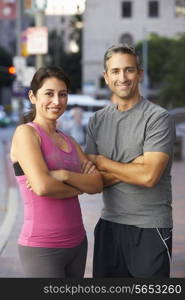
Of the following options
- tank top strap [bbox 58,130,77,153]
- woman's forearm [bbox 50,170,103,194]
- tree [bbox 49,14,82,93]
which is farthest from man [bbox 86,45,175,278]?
tree [bbox 49,14,82,93]

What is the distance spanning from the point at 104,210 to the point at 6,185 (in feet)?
38.8

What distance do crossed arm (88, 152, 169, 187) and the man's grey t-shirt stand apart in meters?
0.04

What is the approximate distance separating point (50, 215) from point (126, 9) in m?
83.7

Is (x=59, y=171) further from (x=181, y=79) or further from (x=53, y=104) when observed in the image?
(x=181, y=79)

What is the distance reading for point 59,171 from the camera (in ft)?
11.9

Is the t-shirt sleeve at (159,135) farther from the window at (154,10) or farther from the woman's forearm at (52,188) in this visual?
the window at (154,10)

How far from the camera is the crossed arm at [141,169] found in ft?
12.7

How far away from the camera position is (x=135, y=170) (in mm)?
3906

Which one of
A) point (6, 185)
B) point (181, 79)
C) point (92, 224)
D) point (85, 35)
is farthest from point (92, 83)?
point (92, 224)

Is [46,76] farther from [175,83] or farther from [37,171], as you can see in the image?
[175,83]

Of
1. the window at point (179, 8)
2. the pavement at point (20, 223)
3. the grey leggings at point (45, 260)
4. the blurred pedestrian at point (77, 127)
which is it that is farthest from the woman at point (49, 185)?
the window at point (179, 8)

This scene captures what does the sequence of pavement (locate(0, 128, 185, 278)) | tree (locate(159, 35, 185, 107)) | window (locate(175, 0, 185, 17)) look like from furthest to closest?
1. window (locate(175, 0, 185, 17))
2. tree (locate(159, 35, 185, 107))
3. pavement (locate(0, 128, 185, 278))

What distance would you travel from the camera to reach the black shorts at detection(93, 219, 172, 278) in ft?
12.9

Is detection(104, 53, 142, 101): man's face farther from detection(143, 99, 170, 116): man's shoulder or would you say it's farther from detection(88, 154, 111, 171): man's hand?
detection(88, 154, 111, 171): man's hand
